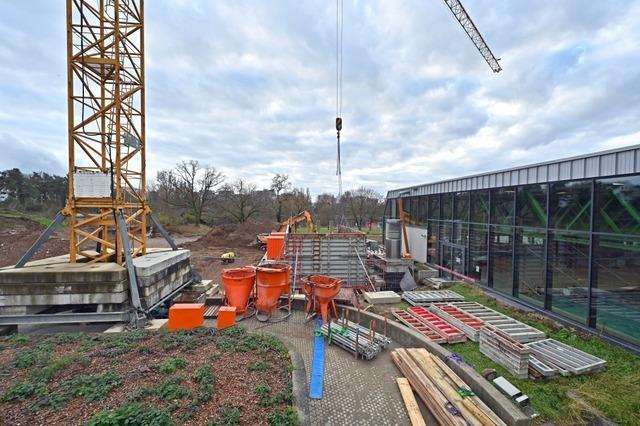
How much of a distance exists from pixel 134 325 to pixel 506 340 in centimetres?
942

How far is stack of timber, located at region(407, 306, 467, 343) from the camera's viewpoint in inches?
287

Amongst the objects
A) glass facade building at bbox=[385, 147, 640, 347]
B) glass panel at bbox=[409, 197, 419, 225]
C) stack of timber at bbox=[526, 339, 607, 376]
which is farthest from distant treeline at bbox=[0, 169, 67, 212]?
stack of timber at bbox=[526, 339, 607, 376]

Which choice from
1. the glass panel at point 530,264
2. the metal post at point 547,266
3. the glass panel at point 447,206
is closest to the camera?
the metal post at point 547,266

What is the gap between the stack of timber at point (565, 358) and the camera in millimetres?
5715

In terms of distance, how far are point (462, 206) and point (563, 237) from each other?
17.4 ft

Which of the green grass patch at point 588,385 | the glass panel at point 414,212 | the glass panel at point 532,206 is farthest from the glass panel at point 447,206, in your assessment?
the green grass patch at point 588,385

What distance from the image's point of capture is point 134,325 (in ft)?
26.5

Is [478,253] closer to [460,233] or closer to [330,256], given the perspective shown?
[460,233]

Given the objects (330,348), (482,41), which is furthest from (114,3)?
(482,41)

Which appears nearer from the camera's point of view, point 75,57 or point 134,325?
point 134,325

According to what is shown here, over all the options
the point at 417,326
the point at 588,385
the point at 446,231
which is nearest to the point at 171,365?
the point at 417,326

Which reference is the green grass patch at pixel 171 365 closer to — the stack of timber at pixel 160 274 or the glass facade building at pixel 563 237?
the stack of timber at pixel 160 274

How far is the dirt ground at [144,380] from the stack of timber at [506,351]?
4473mm

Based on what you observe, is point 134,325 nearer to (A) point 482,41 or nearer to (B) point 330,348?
(B) point 330,348
